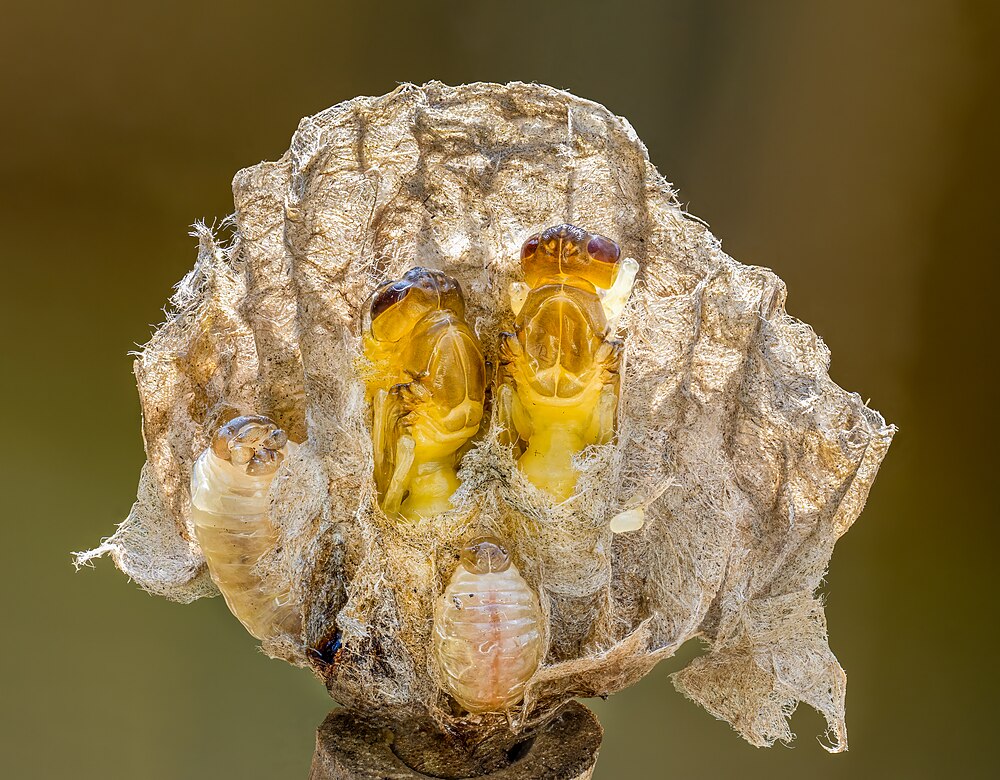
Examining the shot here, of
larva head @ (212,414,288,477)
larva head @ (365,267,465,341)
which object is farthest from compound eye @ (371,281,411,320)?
larva head @ (212,414,288,477)

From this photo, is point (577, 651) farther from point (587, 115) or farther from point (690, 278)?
point (587, 115)

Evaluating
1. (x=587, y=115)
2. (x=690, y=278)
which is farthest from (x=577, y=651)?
(x=587, y=115)

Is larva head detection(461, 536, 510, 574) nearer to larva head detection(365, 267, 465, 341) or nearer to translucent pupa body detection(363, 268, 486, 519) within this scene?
translucent pupa body detection(363, 268, 486, 519)

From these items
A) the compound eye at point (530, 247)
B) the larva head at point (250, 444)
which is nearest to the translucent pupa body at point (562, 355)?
the compound eye at point (530, 247)

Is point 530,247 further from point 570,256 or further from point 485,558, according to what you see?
point 485,558

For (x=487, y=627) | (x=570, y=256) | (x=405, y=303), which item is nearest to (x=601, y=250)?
(x=570, y=256)

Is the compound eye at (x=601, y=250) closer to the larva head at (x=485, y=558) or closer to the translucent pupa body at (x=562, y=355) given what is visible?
the translucent pupa body at (x=562, y=355)
